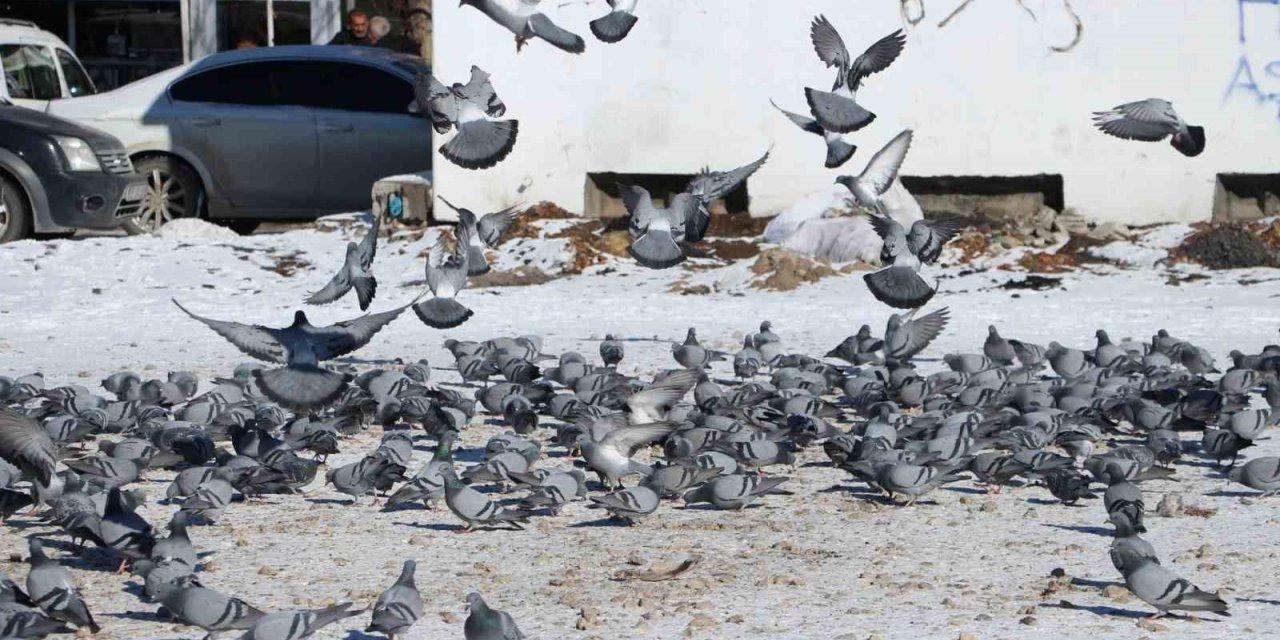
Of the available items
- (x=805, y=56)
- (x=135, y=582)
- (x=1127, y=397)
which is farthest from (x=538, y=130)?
(x=135, y=582)

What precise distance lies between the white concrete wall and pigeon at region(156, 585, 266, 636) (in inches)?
397

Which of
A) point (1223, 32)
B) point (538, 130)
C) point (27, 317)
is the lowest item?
point (27, 317)

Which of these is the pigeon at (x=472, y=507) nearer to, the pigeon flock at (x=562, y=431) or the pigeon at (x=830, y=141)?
the pigeon flock at (x=562, y=431)

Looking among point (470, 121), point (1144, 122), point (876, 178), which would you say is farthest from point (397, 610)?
point (1144, 122)

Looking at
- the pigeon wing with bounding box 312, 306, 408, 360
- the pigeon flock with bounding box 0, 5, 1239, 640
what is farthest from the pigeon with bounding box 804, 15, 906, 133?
the pigeon wing with bounding box 312, 306, 408, 360

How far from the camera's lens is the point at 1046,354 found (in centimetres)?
898

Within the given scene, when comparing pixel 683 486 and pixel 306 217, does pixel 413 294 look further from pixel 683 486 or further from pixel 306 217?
pixel 683 486

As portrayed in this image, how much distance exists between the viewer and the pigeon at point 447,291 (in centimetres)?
852

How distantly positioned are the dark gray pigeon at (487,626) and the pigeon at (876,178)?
5.64 metres

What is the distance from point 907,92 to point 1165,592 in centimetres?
1007

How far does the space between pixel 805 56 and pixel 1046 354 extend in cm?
598

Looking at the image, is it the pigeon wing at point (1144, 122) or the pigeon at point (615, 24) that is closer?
the pigeon at point (615, 24)

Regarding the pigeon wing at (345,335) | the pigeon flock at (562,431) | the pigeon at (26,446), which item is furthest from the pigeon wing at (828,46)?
the pigeon at (26,446)

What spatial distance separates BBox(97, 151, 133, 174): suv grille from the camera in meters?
14.6
